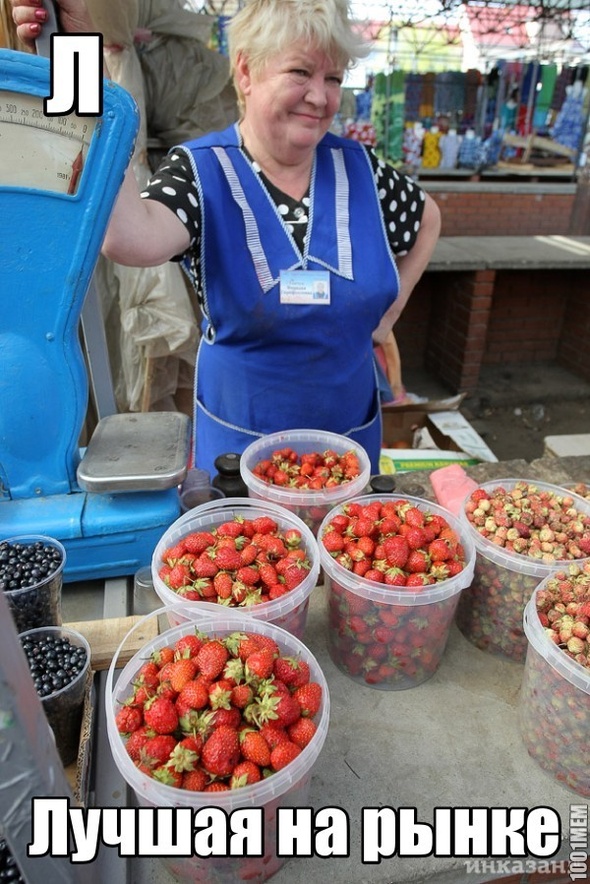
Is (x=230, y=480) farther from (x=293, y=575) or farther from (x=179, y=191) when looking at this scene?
(x=179, y=191)

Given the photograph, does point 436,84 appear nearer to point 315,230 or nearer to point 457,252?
point 457,252

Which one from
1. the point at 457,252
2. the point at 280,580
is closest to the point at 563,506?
the point at 280,580

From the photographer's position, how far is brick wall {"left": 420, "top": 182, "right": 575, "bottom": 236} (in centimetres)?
630

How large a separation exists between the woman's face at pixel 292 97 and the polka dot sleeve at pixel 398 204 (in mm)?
286

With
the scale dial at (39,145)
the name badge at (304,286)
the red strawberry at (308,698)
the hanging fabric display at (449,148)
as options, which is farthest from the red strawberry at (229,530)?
the hanging fabric display at (449,148)

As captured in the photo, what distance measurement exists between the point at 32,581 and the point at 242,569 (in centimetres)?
36

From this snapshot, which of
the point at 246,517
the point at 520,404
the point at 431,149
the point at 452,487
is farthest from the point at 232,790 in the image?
the point at 431,149

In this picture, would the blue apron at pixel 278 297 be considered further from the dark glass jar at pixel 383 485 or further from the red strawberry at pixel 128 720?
the red strawberry at pixel 128 720

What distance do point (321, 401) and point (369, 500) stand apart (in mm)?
633

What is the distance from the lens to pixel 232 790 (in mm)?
678

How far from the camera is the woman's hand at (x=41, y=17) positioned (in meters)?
1.00

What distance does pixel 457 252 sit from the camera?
4.29 metres

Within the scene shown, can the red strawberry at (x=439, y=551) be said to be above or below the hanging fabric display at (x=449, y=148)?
below

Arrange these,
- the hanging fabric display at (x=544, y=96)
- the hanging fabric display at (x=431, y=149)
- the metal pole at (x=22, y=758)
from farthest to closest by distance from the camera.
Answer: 1. the hanging fabric display at (x=544, y=96)
2. the hanging fabric display at (x=431, y=149)
3. the metal pole at (x=22, y=758)
